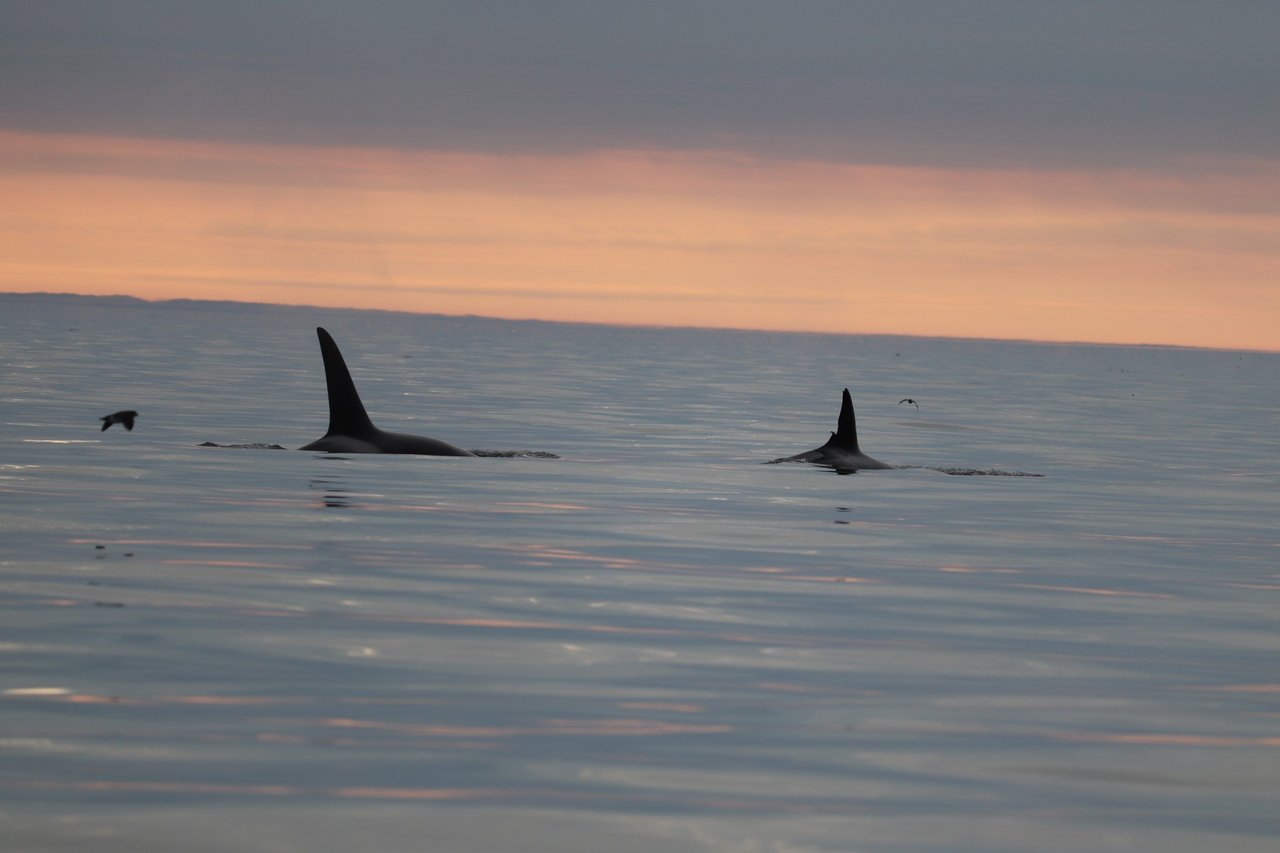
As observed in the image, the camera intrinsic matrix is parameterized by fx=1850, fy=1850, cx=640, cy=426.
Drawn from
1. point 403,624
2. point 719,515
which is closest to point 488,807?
point 403,624

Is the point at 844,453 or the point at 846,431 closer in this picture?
the point at 844,453

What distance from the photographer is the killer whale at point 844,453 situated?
115 ft

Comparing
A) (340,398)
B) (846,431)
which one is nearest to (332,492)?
(340,398)

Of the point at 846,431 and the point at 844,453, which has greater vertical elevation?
the point at 846,431

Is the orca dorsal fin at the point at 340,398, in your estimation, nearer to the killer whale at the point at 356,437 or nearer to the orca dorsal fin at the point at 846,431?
the killer whale at the point at 356,437

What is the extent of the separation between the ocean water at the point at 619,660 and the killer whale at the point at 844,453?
3.23m

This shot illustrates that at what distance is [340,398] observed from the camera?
33.1 metres

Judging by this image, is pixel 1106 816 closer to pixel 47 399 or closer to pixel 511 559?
pixel 511 559

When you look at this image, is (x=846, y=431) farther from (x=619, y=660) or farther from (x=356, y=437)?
(x=619, y=660)

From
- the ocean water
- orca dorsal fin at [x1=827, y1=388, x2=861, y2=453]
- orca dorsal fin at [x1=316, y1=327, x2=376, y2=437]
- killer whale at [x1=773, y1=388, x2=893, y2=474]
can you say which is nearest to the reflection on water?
the ocean water

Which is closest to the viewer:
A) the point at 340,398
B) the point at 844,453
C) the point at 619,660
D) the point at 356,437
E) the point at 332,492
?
the point at 619,660

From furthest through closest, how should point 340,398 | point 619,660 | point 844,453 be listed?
1. point 844,453
2. point 340,398
3. point 619,660

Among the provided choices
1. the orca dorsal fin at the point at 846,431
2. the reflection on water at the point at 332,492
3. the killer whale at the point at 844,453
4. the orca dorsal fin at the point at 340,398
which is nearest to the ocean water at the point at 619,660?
the reflection on water at the point at 332,492

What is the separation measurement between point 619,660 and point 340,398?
2054 cm
